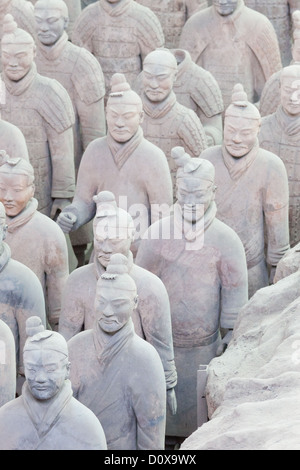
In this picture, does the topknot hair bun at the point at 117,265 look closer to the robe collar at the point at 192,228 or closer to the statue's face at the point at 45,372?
the statue's face at the point at 45,372

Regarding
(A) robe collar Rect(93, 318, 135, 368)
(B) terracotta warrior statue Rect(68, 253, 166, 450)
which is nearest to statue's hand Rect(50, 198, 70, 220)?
(B) terracotta warrior statue Rect(68, 253, 166, 450)

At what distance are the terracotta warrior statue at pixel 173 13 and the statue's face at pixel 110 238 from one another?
4596 millimetres

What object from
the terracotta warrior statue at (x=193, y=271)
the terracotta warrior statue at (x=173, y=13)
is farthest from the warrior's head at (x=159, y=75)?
the terracotta warrior statue at (x=173, y=13)

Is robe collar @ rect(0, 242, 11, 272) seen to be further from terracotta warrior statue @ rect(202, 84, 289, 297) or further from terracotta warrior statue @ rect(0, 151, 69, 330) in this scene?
terracotta warrior statue @ rect(202, 84, 289, 297)

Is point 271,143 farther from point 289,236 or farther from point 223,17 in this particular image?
point 223,17

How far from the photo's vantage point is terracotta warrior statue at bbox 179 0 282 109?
1126 cm

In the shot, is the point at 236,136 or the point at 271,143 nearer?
the point at 236,136

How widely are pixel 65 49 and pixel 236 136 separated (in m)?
1.98

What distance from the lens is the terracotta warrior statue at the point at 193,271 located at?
8.32m

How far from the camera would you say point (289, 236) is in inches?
390

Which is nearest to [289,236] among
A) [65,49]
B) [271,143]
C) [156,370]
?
[271,143]

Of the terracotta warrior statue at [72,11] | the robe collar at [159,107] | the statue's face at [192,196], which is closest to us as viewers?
the statue's face at [192,196]

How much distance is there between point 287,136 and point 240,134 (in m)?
0.79

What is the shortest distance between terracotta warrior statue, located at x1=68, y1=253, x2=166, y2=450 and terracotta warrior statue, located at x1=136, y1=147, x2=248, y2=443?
114cm
